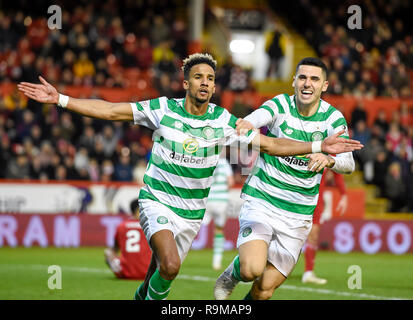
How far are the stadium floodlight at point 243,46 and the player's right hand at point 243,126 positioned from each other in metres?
20.7

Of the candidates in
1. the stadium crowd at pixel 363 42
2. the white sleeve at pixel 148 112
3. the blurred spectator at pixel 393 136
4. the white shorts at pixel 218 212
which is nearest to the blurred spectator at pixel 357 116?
the blurred spectator at pixel 393 136

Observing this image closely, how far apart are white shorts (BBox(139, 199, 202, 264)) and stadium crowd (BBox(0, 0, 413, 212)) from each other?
10.1 metres

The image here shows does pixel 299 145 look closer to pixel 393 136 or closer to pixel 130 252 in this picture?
pixel 130 252

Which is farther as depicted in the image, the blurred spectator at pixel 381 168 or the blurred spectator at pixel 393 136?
the blurred spectator at pixel 393 136

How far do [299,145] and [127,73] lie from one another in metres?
14.6

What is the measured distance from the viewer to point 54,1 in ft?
75.6

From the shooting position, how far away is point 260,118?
7.23 m

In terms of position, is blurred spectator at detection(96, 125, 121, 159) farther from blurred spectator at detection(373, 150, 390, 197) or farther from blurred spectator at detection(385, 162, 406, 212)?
blurred spectator at detection(385, 162, 406, 212)

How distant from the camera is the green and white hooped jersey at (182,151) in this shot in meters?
7.06

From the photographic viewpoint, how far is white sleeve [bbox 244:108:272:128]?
23.6ft

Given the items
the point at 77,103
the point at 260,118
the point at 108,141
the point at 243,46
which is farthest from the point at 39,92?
the point at 243,46

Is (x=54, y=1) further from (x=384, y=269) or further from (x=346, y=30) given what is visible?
(x=384, y=269)

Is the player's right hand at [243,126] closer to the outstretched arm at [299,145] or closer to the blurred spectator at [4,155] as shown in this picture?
the outstretched arm at [299,145]

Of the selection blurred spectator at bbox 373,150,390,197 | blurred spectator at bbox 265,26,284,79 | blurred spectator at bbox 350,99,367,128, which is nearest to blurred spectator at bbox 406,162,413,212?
blurred spectator at bbox 373,150,390,197
